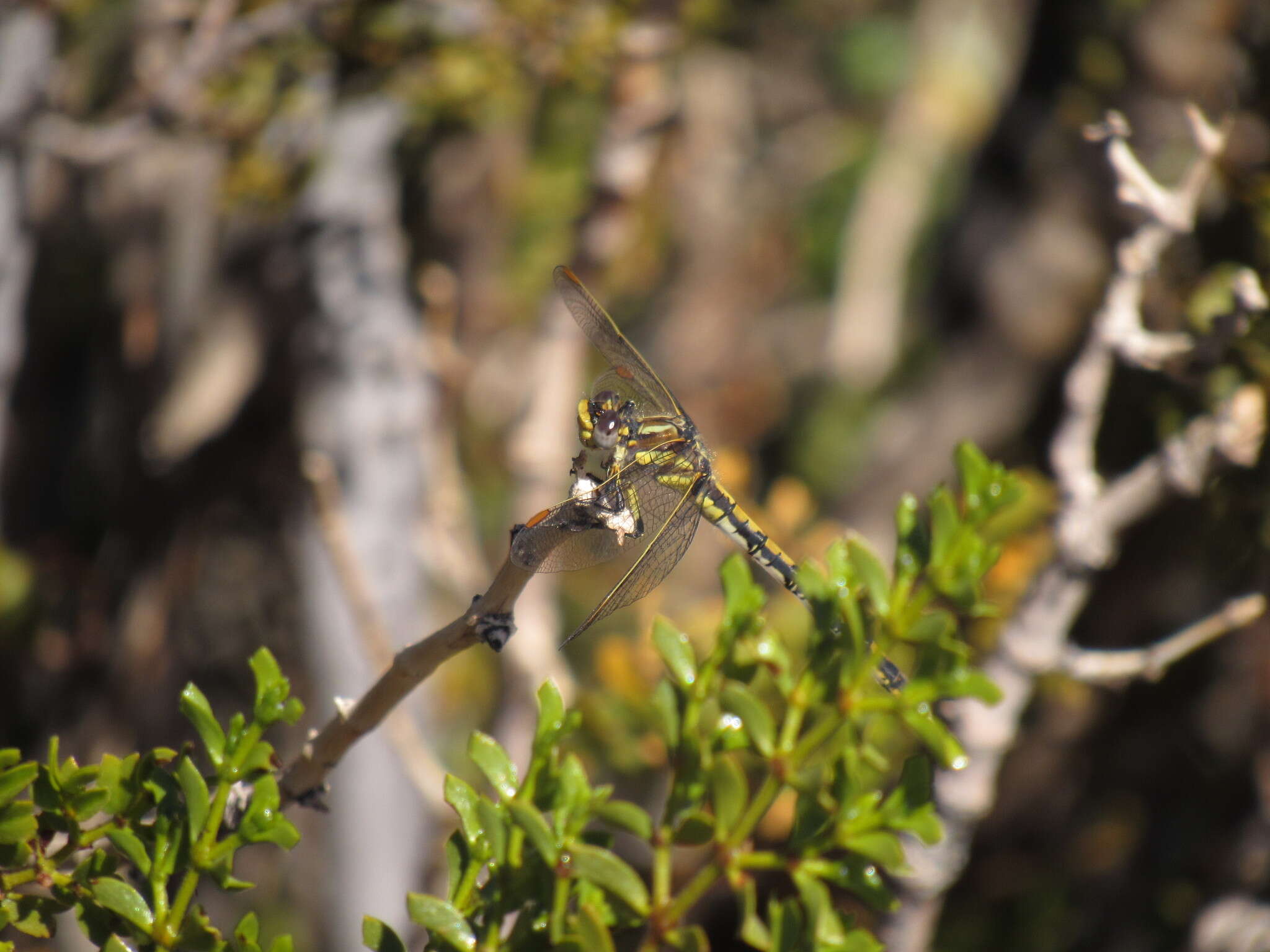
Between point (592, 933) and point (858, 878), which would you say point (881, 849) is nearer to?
point (858, 878)

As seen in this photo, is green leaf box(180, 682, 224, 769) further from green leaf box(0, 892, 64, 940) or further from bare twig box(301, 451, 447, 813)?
bare twig box(301, 451, 447, 813)

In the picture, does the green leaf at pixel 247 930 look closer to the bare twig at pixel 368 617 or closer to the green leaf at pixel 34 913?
the green leaf at pixel 34 913

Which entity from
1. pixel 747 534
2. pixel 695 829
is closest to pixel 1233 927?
pixel 747 534

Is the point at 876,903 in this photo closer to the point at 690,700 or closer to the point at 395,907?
the point at 690,700

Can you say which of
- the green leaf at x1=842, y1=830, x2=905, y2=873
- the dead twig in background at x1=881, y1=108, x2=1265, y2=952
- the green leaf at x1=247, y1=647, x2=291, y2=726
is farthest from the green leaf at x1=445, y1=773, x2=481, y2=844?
the dead twig in background at x1=881, y1=108, x2=1265, y2=952

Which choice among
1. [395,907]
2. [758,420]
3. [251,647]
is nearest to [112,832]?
[395,907]

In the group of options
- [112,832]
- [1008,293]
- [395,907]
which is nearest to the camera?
[112,832]
